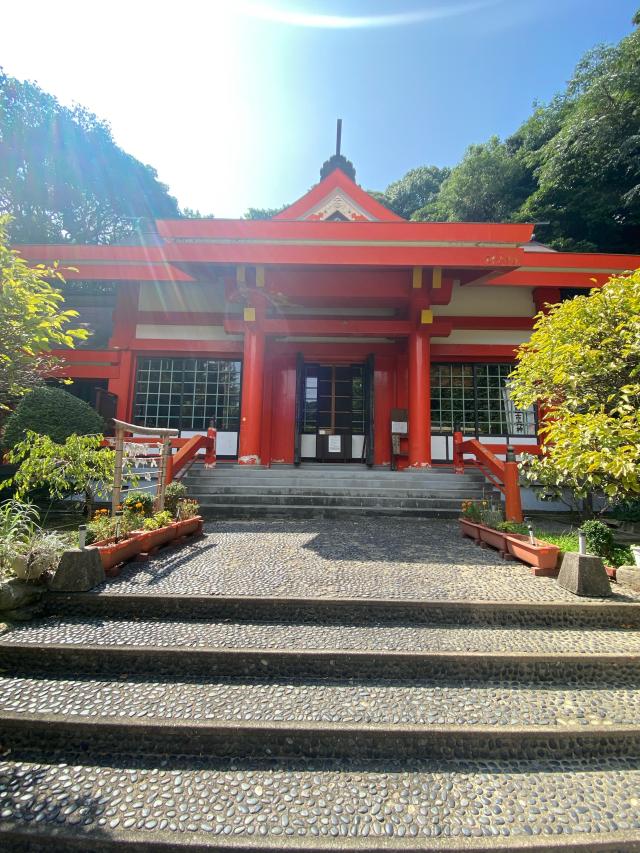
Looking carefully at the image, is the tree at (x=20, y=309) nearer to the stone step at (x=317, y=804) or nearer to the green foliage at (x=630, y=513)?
the stone step at (x=317, y=804)

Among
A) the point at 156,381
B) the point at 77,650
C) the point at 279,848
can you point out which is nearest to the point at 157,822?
the point at 279,848

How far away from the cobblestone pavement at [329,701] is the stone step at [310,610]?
21.4 inches

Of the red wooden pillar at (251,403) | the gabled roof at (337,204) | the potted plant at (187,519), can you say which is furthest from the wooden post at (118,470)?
the gabled roof at (337,204)

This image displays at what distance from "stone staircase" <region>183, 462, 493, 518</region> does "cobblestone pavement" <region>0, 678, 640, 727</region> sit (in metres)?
3.62

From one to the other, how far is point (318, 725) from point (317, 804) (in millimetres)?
301

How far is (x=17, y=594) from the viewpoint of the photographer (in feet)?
8.69

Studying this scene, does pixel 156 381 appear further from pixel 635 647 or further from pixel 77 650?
pixel 635 647

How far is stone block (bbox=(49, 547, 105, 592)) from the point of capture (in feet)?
9.34

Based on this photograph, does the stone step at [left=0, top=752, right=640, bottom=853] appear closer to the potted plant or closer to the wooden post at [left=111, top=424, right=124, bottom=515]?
the wooden post at [left=111, top=424, right=124, bottom=515]

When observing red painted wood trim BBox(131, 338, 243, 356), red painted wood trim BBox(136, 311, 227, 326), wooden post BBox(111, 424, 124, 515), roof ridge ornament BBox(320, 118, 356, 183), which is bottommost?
wooden post BBox(111, 424, 124, 515)

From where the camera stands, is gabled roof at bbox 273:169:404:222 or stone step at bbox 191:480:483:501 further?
gabled roof at bbox 273:169:404:222

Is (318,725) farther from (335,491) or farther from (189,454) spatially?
(189,454)

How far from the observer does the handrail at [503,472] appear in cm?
521

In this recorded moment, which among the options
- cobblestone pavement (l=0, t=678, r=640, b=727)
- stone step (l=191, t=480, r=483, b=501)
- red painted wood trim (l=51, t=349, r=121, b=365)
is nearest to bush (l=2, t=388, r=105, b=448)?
stone step (l=191, t=480, r=483, b=501)
